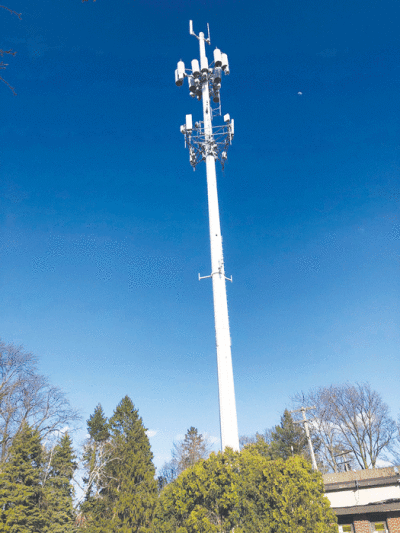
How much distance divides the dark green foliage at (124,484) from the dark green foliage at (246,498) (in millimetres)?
13258

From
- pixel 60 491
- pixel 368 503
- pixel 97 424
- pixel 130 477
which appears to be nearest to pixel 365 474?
pixel 368 503

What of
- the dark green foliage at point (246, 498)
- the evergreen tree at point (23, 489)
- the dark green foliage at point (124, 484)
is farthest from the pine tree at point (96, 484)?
the dark green foliage at point (246, 498)

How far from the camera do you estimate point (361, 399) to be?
37.2 meters

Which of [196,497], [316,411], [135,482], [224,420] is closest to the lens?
[196,497]

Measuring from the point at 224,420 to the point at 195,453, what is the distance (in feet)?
120

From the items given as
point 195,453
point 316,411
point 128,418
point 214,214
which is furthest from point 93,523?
point 195,453

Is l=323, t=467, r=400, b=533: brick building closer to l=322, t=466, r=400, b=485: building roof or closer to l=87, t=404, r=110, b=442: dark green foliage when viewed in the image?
l=322, t=466, r=400, b=485: building roof

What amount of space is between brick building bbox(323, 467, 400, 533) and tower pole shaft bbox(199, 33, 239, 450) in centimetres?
582

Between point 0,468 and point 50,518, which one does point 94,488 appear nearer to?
point 50,518

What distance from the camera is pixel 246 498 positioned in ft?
39.3

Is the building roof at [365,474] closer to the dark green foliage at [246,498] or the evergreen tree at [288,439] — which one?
the dark green foliage at [246,498]

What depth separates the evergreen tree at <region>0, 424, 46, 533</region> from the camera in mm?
17344

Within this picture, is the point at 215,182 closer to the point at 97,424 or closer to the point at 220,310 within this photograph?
the point at 220,310

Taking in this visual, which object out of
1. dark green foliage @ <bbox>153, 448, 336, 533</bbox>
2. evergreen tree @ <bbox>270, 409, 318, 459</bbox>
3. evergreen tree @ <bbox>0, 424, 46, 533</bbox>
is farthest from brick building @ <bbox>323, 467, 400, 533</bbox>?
evergreen tree @ <bbox>270, 409, 318, 459</bbox>
